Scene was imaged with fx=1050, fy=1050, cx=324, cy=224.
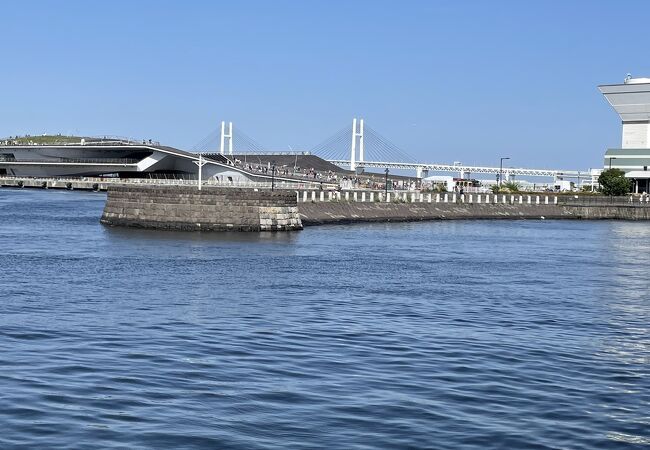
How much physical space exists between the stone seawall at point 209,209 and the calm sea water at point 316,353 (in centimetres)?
1382

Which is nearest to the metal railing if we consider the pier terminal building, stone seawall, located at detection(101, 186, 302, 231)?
the pier terminal building

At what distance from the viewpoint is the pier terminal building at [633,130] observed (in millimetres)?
125188

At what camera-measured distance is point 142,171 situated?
494 feet

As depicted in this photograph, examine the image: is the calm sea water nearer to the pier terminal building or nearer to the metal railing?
the pier terminal building

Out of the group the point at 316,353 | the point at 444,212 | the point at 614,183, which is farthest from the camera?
the point at 614,183

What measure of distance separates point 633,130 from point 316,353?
116 m

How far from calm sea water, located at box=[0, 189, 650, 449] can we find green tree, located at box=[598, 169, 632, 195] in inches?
2860

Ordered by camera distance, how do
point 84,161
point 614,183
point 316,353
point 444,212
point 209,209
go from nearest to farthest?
point 316,353, point 209,209, point 444,212, point 614,183, point 84,161

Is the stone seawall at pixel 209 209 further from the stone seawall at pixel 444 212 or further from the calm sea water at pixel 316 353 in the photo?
the calm sea water at pixel 316 353

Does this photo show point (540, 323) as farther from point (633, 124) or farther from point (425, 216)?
point (633, 124)

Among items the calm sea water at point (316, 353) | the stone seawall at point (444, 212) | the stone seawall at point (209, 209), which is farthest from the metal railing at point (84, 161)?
the calm sea water at point (316, 353)

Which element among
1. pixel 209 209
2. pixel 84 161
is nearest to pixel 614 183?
pixel 209 209

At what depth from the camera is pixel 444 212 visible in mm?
91625

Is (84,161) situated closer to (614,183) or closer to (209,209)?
(614,183)
